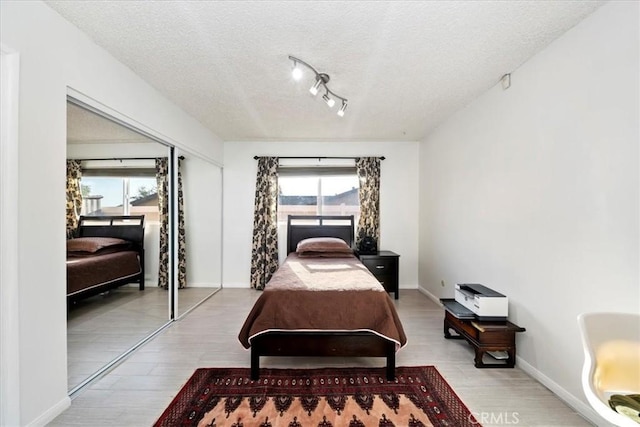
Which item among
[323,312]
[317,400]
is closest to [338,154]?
[323,312]

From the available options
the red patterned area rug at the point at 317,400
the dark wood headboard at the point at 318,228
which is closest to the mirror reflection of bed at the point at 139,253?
the red patterned area rug at the point at 317,400

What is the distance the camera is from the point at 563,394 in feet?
5.97

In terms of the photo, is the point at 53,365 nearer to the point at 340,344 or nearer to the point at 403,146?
the point at 340,344

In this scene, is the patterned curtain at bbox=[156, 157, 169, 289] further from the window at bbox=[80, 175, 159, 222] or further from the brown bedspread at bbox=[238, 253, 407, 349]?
the brown bedspread at bbox=[238, 253, 407, 349]

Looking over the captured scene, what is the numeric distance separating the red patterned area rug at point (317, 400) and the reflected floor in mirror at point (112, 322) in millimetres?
969

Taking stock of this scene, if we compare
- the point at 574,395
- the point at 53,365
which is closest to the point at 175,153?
the point at 53,365

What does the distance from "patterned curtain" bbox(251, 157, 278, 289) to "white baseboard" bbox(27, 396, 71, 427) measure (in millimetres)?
2739

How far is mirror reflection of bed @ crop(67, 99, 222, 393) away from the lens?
2.27 metres

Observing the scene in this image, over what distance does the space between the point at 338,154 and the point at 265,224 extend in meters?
1.70

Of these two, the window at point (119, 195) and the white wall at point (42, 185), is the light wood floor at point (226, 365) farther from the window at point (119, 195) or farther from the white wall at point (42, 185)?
the window at point (119, 195)

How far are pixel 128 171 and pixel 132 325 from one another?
1.69m

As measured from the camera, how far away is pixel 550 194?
6.39 ft

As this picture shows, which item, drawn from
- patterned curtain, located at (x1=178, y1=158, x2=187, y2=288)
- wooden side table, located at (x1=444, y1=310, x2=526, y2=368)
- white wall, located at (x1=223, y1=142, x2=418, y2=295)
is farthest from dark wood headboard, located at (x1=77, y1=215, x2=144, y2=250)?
wooden side table, located at (x1=444, y1=310, x2=526, y2=368)

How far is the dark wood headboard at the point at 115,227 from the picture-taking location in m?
2.61
